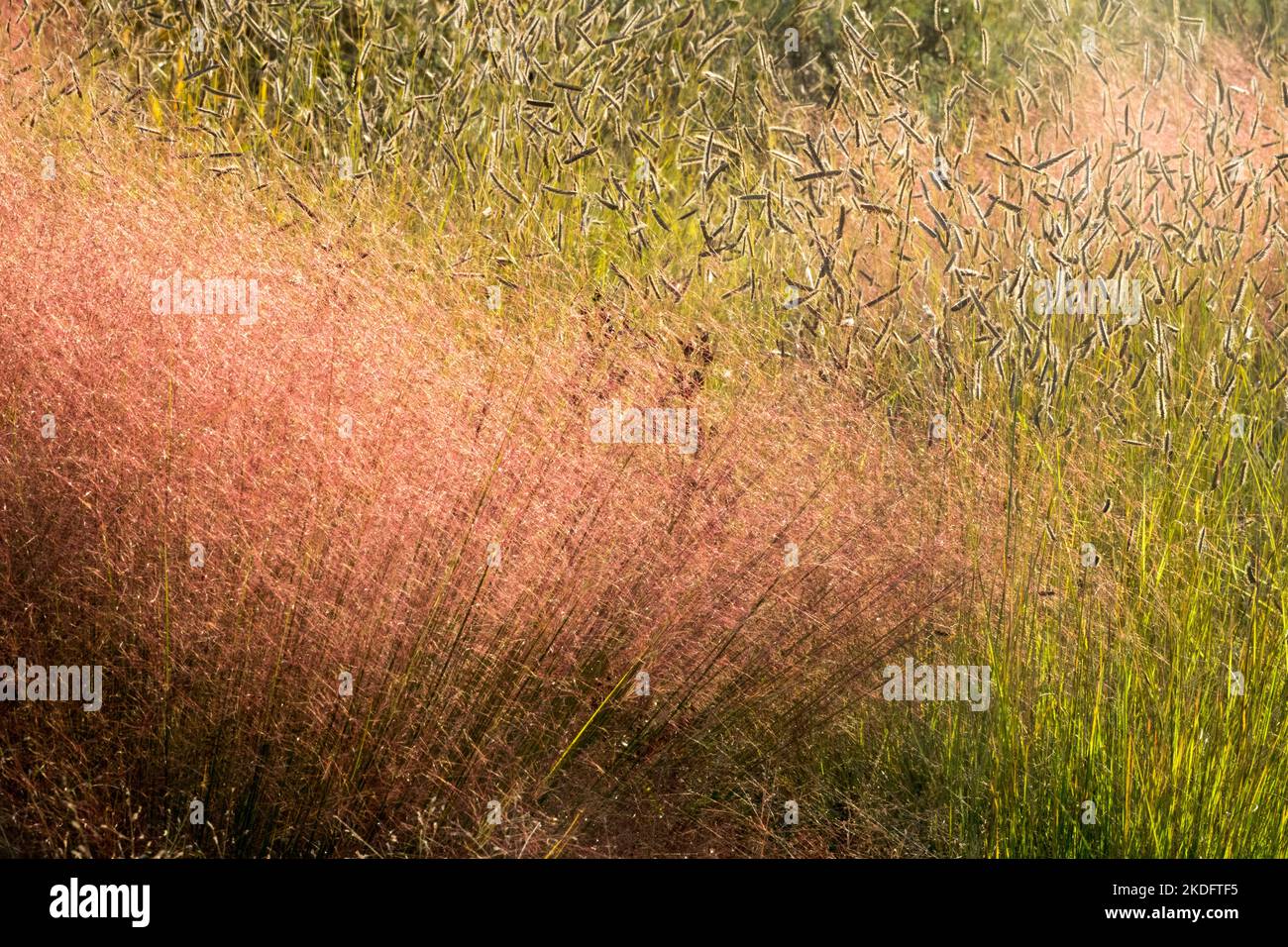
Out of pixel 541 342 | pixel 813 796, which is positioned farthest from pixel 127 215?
pixel 813 796

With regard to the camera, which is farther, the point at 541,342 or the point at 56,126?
the point at 56,126

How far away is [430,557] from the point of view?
2264 mm

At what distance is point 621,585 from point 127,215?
3.75 feet

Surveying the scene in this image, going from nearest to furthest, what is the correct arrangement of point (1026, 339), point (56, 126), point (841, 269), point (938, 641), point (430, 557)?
1. point (430, 557)
2. point (938, 641)
3. point (1026, 339)
4. point (841, 269)
5. point (56, 126)

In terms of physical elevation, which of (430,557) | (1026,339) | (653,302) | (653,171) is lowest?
(430,557)

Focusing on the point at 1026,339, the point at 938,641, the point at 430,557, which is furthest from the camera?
the point at 1026,339

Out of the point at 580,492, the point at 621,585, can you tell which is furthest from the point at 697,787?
the point at 580,492

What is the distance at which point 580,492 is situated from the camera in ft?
7.75

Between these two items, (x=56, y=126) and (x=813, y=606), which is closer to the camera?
(x=813, y=606)

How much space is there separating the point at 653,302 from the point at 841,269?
399 mm

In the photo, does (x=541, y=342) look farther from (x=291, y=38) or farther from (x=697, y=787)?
(x=291, y=38)

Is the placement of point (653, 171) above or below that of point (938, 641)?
above

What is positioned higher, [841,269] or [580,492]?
[841,269]

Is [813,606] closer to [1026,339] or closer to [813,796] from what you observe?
[813,796]
